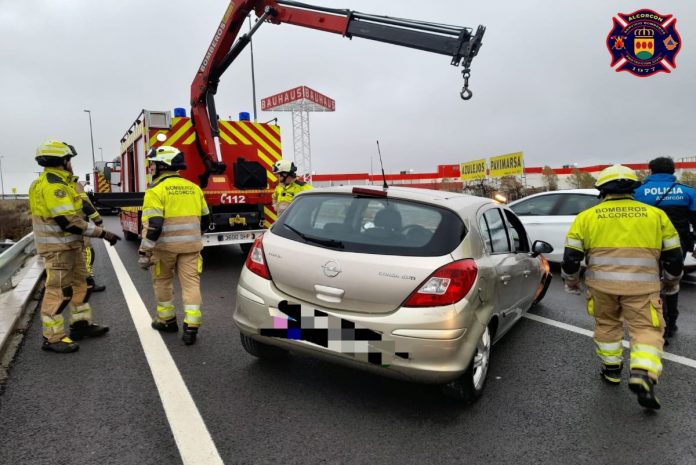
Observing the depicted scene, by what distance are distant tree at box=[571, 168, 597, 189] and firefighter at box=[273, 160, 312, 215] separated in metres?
28.3

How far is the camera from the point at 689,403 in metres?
3.26

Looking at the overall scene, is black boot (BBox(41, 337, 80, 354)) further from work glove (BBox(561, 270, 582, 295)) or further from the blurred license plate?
the blurred license plate

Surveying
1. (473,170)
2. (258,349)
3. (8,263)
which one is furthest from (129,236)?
(473,170)

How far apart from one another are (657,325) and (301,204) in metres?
2.60

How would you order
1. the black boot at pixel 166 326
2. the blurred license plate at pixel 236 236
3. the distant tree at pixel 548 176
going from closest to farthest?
the black boot at pixel 166 326, the blurred license plate at pixel 236 236, the distant tree at pixel 548 176

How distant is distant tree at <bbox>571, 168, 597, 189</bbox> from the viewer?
31453 mm

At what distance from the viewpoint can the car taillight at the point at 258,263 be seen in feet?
11.1

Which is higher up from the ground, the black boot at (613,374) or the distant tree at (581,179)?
the distant tree at (581,179)

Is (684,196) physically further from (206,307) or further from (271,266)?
(206,307)

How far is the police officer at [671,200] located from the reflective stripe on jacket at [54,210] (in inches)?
205

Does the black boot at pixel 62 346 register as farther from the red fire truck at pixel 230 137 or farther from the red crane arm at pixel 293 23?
the red crane arm at pixel 293 23

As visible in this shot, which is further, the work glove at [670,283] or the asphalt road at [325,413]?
the work glove at [670,283]

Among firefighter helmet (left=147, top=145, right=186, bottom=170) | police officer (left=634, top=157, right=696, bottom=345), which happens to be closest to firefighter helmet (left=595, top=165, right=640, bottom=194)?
police officer (left=634, top=157, right=696, bottom=345)

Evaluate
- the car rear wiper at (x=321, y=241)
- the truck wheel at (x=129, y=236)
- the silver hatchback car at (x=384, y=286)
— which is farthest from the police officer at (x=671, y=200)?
the truck wheel at (x=129, y=236)
